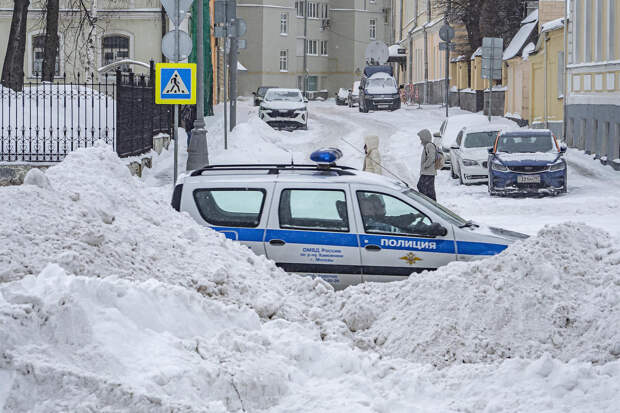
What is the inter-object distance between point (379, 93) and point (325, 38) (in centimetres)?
4095

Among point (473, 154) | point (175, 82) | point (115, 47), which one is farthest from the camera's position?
point (115, 47)

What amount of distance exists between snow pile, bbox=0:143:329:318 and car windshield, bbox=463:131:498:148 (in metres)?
15.2

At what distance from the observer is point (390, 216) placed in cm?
987

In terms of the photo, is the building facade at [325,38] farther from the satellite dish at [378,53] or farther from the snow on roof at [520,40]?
the snow on roof at [520,40]

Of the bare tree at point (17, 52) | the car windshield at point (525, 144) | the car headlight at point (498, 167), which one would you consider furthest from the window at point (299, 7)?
the car headlight at point (498, 167)

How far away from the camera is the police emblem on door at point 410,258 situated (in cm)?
974

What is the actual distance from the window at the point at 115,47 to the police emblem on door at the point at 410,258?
29.5 meters

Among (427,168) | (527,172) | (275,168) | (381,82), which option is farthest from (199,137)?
(381,82)

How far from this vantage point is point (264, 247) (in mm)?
9797

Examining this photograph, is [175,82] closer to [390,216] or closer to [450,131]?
[390,216]

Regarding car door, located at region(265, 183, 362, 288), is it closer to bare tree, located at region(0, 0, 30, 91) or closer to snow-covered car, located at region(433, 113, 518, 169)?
snow-covered car, located at region(433, 113, 518, 169)

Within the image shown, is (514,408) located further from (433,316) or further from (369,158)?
(369,158)

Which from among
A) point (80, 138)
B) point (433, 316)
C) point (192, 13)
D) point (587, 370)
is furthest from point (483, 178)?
point (192, 13)

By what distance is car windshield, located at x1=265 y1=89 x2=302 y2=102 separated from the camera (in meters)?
42.2
